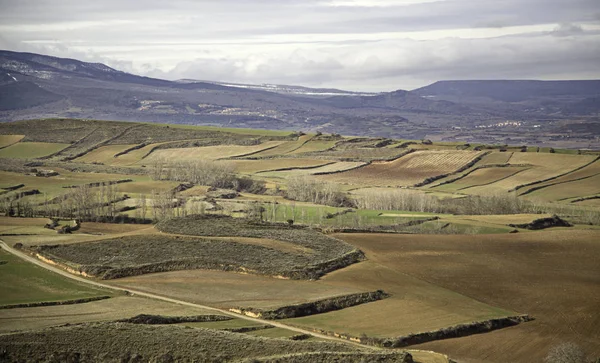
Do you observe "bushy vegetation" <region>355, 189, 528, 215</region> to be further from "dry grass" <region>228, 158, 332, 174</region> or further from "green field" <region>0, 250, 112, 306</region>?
"green field" <region>0, 250, 112, 306</region>

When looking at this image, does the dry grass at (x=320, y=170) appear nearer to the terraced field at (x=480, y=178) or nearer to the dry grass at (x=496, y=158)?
the terraced field at (x=480, y=178)

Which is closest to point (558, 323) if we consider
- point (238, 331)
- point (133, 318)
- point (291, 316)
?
point (291, 316)

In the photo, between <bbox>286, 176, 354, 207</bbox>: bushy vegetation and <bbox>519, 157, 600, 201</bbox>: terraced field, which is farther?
<bbox>519, 157, 600, 201</bbox>: terraced field

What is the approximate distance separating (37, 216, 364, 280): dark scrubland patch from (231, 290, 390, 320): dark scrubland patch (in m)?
8.64

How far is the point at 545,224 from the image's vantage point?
107 metres

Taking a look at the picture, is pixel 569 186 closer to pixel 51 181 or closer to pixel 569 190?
pixel 569 190

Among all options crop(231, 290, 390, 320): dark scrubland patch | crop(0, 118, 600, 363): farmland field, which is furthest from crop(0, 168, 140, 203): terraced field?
crop(231, 290, 390, 320): dark scrubland patch

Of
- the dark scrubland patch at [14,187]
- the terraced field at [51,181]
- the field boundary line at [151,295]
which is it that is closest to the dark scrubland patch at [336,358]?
the field boundary line at [151,295]

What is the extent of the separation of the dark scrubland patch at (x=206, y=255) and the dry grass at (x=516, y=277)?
487cm

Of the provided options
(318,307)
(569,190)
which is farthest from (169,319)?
(569,190)

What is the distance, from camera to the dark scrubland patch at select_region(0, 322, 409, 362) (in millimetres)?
49000

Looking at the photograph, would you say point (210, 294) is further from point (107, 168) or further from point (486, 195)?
point (107, 168)

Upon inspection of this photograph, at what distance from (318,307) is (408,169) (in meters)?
117

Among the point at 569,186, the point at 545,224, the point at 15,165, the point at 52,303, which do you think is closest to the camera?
the point at 52,303
